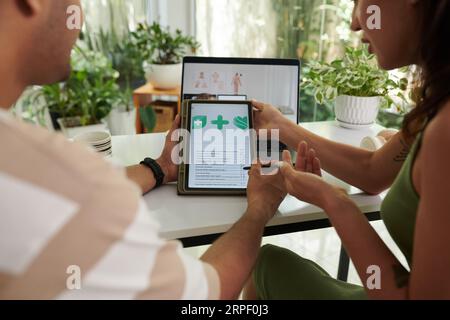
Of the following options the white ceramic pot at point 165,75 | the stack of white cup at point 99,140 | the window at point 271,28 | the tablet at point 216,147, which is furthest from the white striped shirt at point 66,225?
the window at point 271,28

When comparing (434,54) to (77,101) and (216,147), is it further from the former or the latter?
(77,101)

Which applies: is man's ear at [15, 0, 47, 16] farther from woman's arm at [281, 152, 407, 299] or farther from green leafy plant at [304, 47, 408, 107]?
green leafy plant at [304, 47, 408, 107]

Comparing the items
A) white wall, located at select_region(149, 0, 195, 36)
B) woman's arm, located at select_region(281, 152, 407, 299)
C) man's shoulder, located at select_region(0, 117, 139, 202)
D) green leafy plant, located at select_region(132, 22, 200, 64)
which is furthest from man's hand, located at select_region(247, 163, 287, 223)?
white wall, located at select_region(149, 0, 195, 36)

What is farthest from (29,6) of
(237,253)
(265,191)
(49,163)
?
(265,191)

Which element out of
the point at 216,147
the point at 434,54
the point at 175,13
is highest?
the point at 175,13

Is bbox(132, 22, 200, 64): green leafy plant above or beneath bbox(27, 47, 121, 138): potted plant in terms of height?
above

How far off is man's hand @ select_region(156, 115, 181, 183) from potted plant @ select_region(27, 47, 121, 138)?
1.63 metres

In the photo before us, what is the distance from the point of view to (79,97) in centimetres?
266

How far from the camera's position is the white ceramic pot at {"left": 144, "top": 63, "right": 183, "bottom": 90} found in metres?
2.77

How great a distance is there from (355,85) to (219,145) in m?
0.66

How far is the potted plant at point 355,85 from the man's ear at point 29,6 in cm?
111

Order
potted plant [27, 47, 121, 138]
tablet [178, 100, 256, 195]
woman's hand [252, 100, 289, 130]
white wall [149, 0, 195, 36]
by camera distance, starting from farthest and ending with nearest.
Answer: white wall [149, 0, 195, 36] → potted plant [27, 47, 121, 138] → woman's hand [252, 100, 289, 130] → tablet [178, 100, 256, 195]
